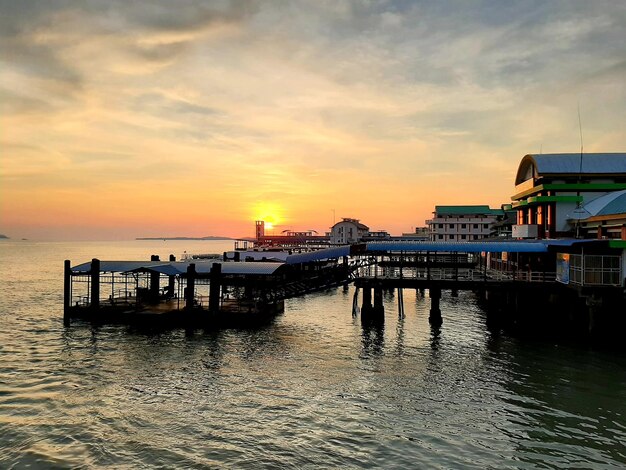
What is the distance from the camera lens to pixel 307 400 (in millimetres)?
23219

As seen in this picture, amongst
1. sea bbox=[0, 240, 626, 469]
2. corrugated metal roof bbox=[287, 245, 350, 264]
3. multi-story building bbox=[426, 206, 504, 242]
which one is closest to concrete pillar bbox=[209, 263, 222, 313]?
sea bbox=[0, 240, 626, 469]

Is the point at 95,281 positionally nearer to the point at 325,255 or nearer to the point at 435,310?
the point at 325,255

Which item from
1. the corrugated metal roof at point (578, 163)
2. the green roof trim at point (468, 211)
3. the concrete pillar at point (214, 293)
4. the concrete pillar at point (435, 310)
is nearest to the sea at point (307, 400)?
the concrete pillar at point (435, 310)

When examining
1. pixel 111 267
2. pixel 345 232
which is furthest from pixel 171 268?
pixel 345 232

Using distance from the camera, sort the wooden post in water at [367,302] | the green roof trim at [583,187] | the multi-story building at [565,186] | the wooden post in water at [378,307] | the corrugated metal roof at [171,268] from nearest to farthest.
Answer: the wooden post in water at [378,307]
the wooden post in water at [367,302]
the corrugated metal roof at [171,268]
the multi-story building at [565,186]
the green roof trim at [583,187]

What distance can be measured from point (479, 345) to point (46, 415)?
28.0 meters

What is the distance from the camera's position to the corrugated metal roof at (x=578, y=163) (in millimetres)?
48812

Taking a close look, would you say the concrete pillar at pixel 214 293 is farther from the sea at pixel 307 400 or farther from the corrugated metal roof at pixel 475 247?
the corrugated metal roof at pixel 475 247

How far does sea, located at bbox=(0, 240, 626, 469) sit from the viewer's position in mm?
17984

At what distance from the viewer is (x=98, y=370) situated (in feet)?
93.4

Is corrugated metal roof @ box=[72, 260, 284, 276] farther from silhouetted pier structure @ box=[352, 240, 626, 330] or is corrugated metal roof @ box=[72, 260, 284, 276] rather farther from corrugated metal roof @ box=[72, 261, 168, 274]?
silhouetted pier structure @ box=[352, 240, 626, 330]

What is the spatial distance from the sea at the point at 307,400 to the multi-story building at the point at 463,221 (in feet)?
263

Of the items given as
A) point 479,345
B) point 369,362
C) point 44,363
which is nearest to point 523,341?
point 479,345

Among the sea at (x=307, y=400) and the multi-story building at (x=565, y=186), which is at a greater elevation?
the multi-story building at (x=565, y=186)
